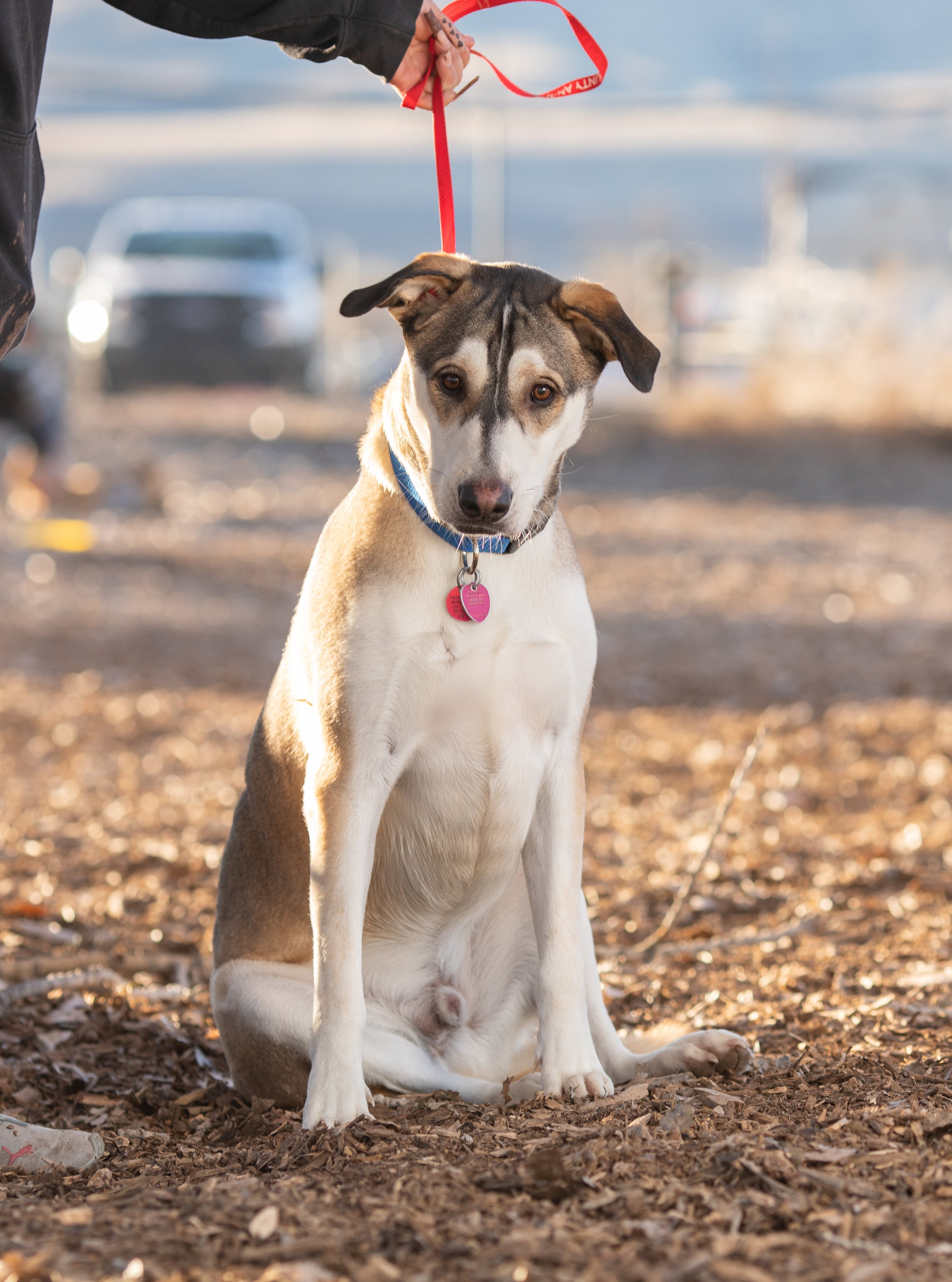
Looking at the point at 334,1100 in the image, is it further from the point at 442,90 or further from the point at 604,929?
the point at 442,90

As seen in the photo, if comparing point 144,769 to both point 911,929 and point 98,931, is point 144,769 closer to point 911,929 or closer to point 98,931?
point 98,931

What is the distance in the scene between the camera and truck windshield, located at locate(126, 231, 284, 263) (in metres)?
17.7

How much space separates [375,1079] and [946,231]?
59.1 feet

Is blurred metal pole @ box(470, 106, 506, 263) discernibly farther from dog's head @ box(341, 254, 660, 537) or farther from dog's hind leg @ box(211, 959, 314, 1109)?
dog's hind leg @ box(211, 959, 314, 1109)

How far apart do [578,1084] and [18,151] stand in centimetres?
209

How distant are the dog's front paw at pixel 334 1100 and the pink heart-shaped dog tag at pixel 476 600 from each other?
863mm

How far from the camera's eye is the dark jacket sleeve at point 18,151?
2891 mm

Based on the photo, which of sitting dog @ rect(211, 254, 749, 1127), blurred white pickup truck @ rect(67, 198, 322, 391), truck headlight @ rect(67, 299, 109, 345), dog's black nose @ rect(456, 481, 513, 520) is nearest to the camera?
dog's black nose @ rect(456, 481, 513, 520)

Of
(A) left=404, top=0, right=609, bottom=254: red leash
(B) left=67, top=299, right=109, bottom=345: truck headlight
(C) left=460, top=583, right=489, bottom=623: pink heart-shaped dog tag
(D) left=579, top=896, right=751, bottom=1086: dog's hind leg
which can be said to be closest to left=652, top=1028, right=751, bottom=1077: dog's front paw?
(D) left=579, top=896, right=751, bottom=1086: dog's hind leg

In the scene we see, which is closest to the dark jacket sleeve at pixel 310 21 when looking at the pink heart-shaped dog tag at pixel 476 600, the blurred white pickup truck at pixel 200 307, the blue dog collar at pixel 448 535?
the blue dog collar at pixel 448 535

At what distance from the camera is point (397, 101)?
52.0ft

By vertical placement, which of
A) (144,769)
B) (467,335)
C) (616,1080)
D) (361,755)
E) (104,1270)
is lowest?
(144,769)

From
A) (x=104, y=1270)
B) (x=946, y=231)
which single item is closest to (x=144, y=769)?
(x=104, y=1270)

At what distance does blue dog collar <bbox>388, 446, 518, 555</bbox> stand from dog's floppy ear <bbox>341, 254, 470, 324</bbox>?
0.31 meters
